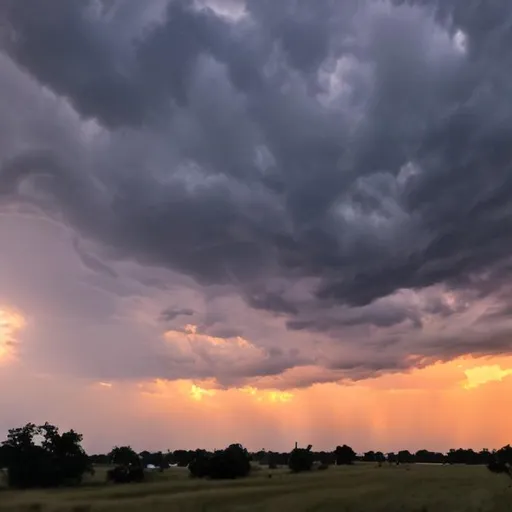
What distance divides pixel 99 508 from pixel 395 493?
106ft

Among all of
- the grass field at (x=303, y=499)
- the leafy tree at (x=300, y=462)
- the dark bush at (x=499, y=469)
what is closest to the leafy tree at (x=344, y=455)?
the leafy tree at (x=300, y=462)

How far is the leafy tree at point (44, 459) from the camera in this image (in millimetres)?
95375

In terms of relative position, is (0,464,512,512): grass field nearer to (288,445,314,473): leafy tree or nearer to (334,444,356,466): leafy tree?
(288,445,314,473): leafy tree

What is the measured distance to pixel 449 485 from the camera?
7862cm

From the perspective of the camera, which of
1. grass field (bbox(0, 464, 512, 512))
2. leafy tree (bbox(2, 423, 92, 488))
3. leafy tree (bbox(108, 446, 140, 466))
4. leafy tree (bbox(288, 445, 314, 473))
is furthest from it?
leafy tree (bbox(108, 446, 140, 466))

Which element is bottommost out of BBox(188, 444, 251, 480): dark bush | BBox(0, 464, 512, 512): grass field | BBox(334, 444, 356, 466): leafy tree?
BBox(0, 464, 512, 512): grass field

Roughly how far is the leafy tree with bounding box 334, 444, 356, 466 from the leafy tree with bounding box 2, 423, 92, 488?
259 ft

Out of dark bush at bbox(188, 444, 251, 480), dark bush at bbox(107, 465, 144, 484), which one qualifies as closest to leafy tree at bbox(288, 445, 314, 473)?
dark bush at bbox(188, 444, 251, 480)

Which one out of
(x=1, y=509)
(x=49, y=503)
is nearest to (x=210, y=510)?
(x=49, y=503)

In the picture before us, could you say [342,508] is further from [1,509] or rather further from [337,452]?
[337,452]

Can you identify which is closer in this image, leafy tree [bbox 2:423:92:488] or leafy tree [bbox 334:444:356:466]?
leafy tree [bbox 2:423:92:488]

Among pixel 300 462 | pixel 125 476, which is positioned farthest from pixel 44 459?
pixel 300 462

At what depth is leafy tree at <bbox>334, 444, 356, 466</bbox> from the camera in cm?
16238

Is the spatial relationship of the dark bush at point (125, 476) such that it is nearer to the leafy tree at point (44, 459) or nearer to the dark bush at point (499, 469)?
the leafy tree at point (44, 459)
